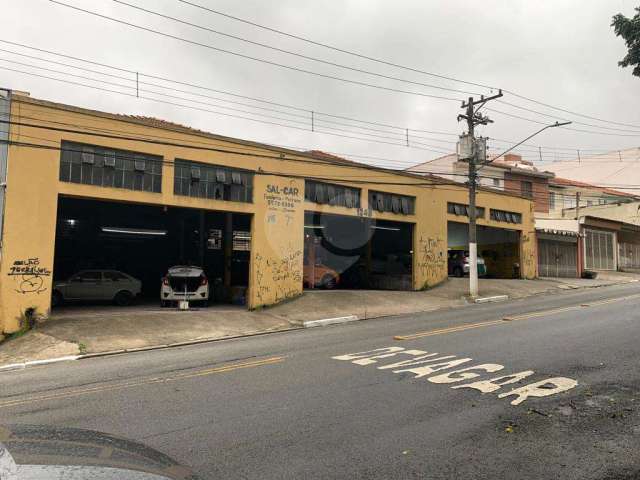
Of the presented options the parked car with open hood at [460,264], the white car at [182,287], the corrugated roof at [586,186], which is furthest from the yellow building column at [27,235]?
the corrugated roof at [586,186]

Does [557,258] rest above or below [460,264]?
above

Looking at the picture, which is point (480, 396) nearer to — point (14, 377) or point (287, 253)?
point (14, 377)

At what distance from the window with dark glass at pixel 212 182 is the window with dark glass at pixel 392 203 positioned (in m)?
6.72

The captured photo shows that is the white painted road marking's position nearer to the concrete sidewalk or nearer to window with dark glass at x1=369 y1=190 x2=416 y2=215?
the concrete sidewalk

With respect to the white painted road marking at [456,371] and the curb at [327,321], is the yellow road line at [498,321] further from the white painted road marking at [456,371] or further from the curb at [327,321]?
the curb at [327,321]

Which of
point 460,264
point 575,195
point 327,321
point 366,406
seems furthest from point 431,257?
point 575,195

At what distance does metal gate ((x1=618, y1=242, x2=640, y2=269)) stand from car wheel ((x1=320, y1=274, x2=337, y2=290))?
2779 centimetres

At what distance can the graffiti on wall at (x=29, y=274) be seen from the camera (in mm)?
12969

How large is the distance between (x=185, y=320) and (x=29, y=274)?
4.59 metres

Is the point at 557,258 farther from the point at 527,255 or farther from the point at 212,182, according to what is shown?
the point at 212,182

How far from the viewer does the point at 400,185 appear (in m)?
23.0

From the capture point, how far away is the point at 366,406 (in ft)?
19.9

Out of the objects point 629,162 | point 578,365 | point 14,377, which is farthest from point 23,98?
point 629,162

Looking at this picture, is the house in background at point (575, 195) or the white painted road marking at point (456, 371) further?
the house in background at point (575, 195)
